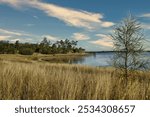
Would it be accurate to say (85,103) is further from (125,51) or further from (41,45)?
(41,45)

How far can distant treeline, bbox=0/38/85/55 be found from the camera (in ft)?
377

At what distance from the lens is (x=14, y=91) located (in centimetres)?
533

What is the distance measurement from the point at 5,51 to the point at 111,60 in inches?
4133

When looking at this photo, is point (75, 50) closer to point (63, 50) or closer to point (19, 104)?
point (63, 50)

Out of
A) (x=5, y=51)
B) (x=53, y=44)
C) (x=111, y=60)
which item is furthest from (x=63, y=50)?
(x=111, y=60)

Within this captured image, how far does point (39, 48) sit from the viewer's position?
13888 centimetres

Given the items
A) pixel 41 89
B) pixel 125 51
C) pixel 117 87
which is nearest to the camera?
pixel 41 89

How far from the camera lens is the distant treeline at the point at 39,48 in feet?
377

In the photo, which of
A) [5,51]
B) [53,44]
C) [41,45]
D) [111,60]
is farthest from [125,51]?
Answer: [53,44]

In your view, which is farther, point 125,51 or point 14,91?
point 125,51

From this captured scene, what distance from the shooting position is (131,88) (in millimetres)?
5141

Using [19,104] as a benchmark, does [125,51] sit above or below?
above

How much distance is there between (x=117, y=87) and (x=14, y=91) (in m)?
2.01

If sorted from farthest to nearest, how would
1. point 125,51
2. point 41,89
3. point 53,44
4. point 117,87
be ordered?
point 53,44 → point 125,51 → point 117,87 → point 41,89
